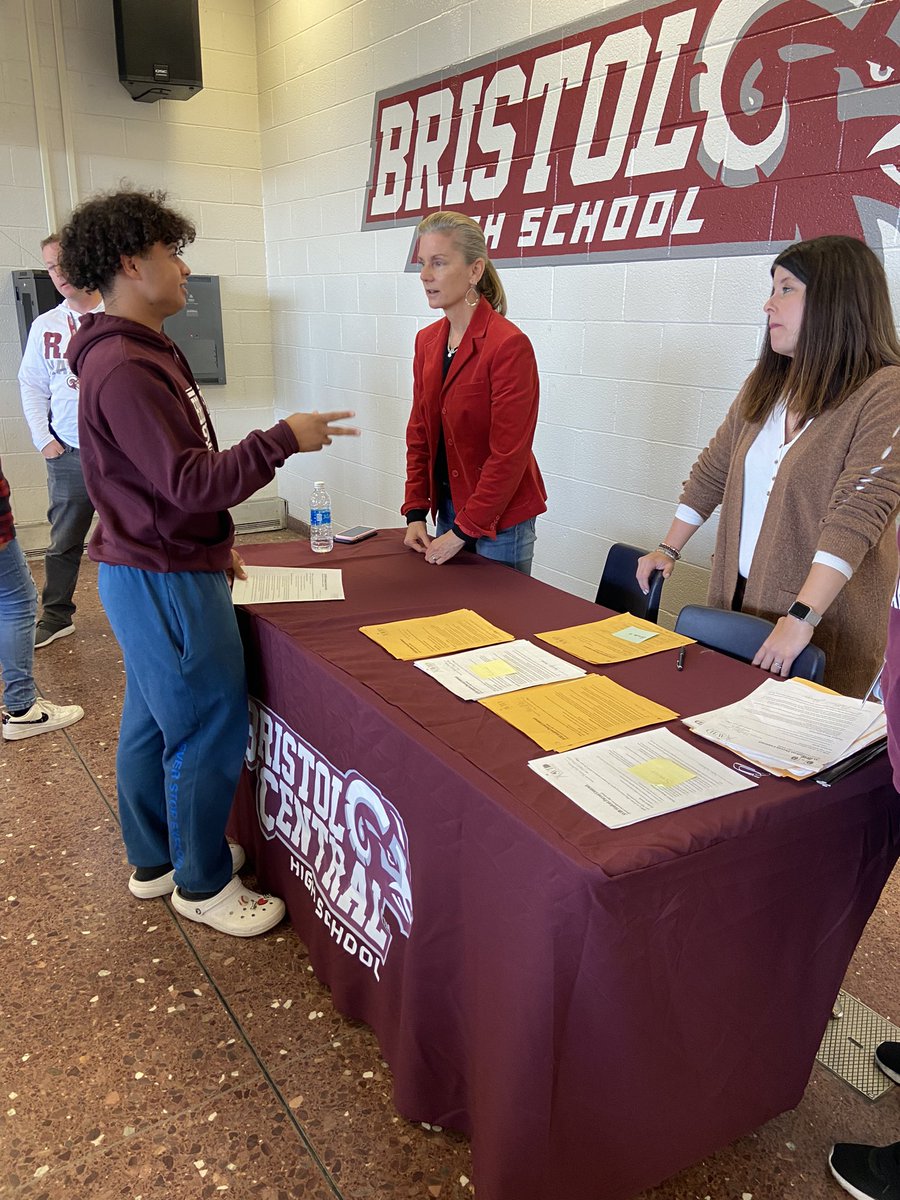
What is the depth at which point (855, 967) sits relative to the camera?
189cm

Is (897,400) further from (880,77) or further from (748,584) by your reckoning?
(880,77)

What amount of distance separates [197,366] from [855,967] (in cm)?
472

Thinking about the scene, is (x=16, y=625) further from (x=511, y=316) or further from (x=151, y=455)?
(x=511, y=316)

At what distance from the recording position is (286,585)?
2.02m

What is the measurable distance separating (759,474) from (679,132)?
1.38m

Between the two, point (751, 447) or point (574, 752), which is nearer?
point (574, 752)

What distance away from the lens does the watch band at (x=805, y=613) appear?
166 cm

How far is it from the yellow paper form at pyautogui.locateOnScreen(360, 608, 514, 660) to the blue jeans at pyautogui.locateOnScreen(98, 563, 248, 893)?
31 cm

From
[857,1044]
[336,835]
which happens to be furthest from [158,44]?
[857,1044]

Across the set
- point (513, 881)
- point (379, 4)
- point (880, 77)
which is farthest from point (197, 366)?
point (513, 881)

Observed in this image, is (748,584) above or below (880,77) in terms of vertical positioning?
below

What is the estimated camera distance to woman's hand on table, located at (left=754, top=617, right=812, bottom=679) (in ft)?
5.30

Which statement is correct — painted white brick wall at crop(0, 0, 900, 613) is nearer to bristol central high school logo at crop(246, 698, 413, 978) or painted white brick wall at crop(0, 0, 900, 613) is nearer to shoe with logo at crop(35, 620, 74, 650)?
shoe with logo at crop(35, 620, 74, 650)

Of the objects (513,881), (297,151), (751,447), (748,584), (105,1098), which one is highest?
(297,151)
